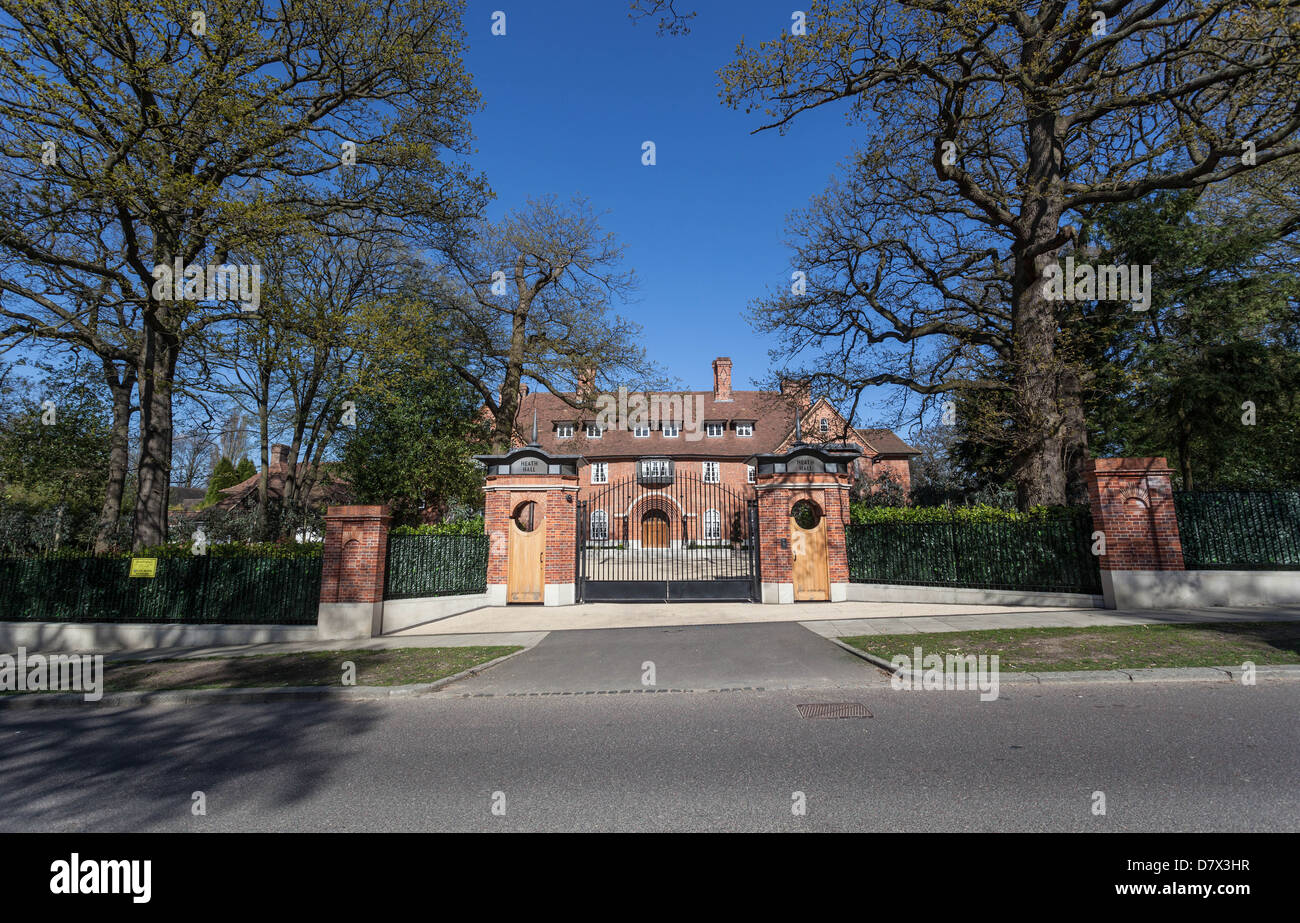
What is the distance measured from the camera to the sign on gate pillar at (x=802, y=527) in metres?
14.4

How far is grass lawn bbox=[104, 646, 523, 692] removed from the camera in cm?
816

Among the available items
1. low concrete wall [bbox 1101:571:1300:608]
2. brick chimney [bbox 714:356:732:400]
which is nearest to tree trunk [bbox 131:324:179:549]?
low concrete wall [bbox 1101:571:1300:608]

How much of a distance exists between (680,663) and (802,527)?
7.50 meters

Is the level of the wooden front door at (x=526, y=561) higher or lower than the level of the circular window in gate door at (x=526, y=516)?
lower

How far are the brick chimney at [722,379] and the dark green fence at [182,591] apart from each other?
107 ft

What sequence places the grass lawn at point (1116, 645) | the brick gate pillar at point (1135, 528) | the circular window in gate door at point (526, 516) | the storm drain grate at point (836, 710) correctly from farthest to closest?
the circular window in gate door at point (526, 516), the brick gate pillar at point (1135, 528), the grass lawn at point (1116, 645), the storm drain grate at point (836, 710)

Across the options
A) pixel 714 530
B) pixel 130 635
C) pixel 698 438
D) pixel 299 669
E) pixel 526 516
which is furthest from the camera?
pixel 698 438

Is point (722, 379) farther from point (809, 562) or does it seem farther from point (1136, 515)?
point (1136, 515)

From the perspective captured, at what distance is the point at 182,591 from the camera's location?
490 inches

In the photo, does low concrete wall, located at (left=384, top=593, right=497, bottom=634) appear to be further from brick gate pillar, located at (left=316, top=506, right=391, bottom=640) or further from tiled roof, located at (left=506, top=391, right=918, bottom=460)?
tiled roof, located at (left=506, top=391, right=918, bottom=460)

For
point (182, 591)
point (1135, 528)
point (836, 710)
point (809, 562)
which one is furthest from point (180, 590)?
point (1135, 528)

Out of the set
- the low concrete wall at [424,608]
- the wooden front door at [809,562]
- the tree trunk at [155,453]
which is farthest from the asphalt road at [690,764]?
the tree trunk at [155,453]

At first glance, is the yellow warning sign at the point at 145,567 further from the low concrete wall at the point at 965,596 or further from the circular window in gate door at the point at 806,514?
the low concrete wall at the point at 965,596
